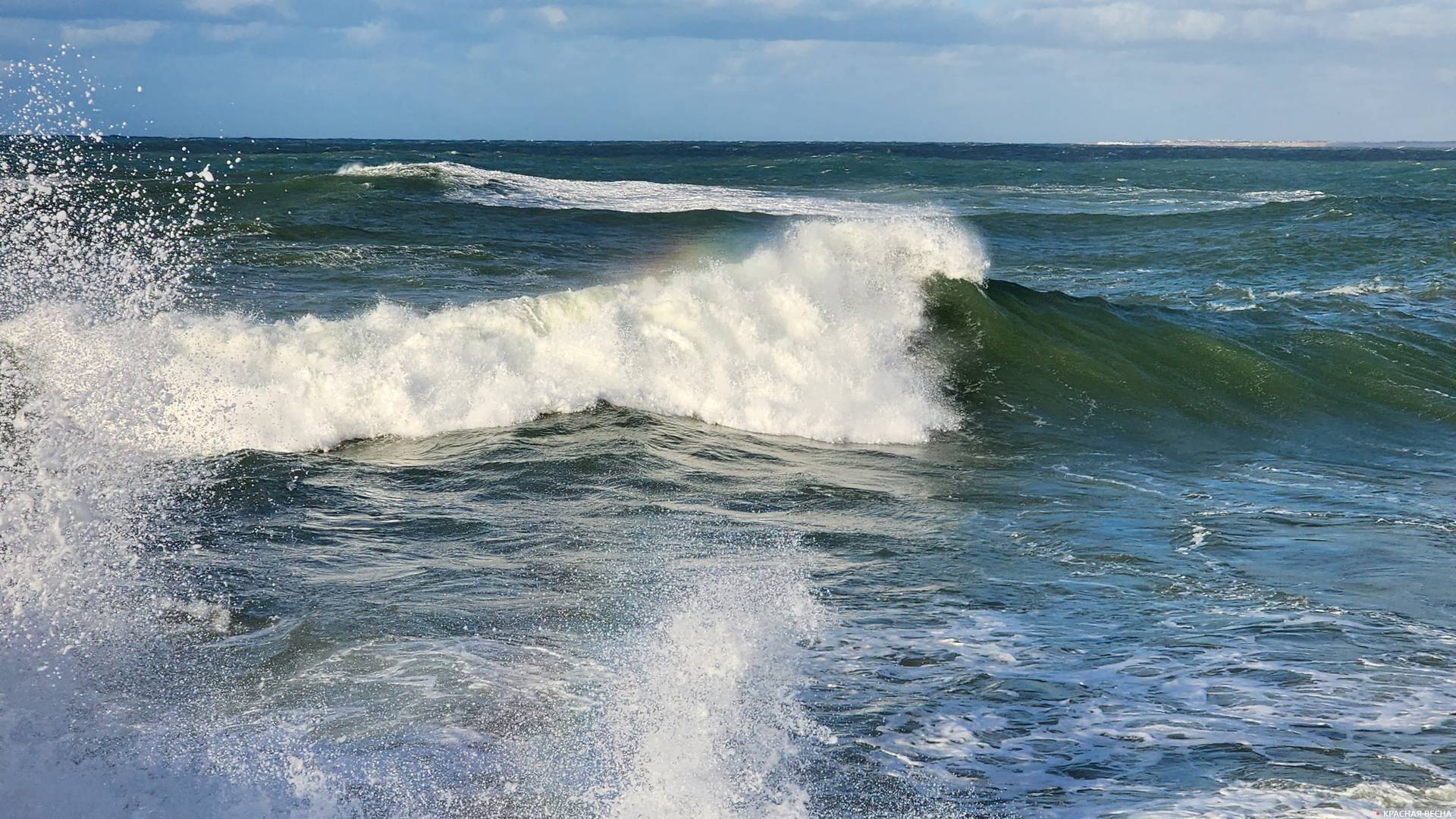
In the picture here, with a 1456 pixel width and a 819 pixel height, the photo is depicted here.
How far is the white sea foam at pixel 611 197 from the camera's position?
27125 mm

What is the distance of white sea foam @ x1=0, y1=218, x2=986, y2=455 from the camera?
27.5ft

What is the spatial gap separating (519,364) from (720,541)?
4.04 m

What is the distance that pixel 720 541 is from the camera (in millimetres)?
6336

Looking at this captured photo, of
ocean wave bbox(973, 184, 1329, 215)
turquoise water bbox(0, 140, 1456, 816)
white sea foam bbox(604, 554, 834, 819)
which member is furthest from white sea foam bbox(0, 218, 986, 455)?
ocean wave bbox(973, 184, 1329, 215)

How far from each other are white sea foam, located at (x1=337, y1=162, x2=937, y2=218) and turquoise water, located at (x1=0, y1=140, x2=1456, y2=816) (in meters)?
11.7

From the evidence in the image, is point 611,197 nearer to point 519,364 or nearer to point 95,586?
point 519,364

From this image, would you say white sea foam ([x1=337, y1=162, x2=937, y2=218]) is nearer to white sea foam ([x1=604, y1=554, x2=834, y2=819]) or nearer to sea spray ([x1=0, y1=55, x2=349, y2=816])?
sea spray ([x1=0, y1=55, x2=349, y2=816])

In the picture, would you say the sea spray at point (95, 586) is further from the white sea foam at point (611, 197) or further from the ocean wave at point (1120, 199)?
the ocean wave at point (1120, 199)

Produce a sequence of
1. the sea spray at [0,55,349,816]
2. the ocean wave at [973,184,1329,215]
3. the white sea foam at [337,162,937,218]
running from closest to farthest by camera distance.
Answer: the sea spray at [0,55,349,816] → the white sea foam at [337,162,937,218] → the ocean wave at [973,184,1329,215]

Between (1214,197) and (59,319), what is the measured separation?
3761cm

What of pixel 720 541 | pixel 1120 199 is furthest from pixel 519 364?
pixel 1120 199

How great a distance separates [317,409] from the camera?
345 inches

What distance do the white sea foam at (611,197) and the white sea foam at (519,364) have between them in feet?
50.4

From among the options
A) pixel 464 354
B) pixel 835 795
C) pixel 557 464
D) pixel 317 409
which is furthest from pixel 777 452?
pixel 835 795
